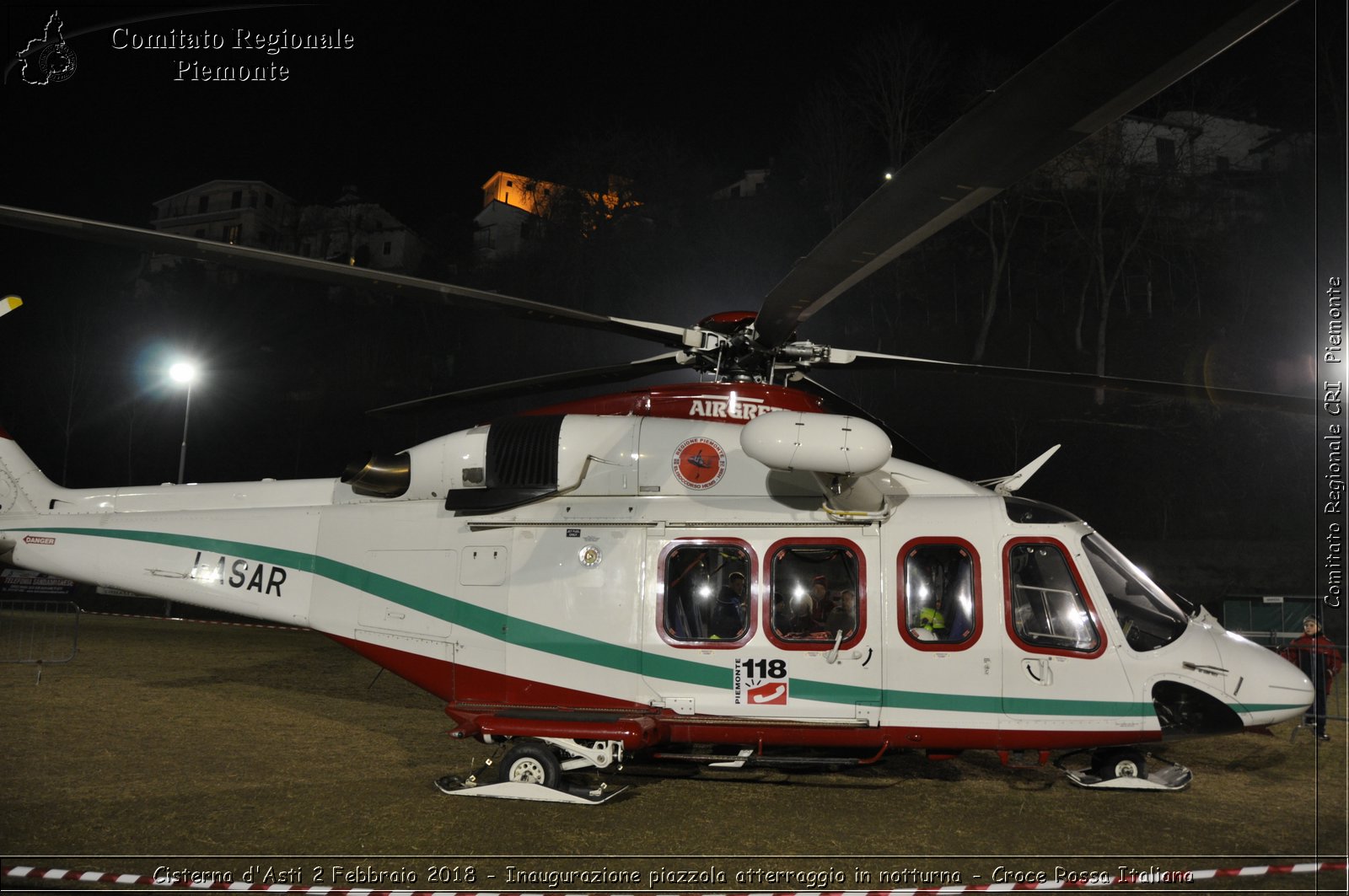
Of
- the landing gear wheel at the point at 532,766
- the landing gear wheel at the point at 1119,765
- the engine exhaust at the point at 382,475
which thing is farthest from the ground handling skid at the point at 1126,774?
the engine exhaust at the point at 382,475

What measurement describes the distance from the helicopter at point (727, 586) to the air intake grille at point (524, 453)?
0.08 ft

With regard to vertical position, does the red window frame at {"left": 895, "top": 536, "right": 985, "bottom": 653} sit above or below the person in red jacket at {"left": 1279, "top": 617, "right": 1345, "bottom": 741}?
above

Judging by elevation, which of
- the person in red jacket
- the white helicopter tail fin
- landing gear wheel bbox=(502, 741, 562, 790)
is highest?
the white helicopter tail fin

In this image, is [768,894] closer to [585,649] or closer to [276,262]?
[585,649]

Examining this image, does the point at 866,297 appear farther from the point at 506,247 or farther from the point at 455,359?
the point at 506,247

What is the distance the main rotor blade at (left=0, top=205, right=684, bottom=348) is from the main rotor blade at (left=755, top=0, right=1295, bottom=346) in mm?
2518

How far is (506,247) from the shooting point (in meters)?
63.1

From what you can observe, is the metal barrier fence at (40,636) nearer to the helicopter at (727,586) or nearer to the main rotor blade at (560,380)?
the helicopter at (727,586)

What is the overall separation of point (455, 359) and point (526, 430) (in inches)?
1550

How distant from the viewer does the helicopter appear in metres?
6.23

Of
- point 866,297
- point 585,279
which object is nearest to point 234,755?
point 866,297

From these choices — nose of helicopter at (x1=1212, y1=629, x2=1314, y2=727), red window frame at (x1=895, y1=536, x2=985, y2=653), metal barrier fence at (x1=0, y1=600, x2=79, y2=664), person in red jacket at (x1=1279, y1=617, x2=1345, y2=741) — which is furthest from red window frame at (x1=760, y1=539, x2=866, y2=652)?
metal barrier fence at (x1=0, y1=600, x2=79, y2=664)

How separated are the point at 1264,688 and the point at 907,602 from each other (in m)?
2.62

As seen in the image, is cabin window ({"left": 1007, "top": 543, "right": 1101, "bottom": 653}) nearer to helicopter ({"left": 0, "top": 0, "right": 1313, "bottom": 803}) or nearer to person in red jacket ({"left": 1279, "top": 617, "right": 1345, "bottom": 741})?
helicopter ({"left": 0, "top": 0, "right": 1313, "bottom": 803})
